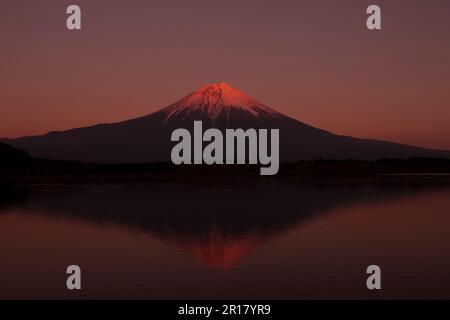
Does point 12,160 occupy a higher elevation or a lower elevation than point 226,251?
higher

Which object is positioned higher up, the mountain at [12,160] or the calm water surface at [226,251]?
the mountain at [12,160]

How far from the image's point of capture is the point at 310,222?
27266 mm

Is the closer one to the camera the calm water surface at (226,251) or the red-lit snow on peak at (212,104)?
the calm water surface at (226,251)

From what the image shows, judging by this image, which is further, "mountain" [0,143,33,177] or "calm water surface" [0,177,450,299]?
"mountain" [0,143,33,177]

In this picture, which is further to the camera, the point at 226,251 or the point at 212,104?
the point at 212,104

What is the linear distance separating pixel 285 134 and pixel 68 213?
150m

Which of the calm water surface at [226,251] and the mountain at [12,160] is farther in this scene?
the mountain at [12,160]

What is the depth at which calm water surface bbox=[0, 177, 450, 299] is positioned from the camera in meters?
14.1

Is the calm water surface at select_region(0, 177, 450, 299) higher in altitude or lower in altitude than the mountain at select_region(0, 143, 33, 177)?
lower

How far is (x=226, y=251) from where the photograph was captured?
63.4 ft

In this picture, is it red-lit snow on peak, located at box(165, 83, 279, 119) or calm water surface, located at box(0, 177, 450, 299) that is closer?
calm water surface, located at box(0, 177, 450, 299)

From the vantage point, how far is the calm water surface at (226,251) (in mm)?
14055
